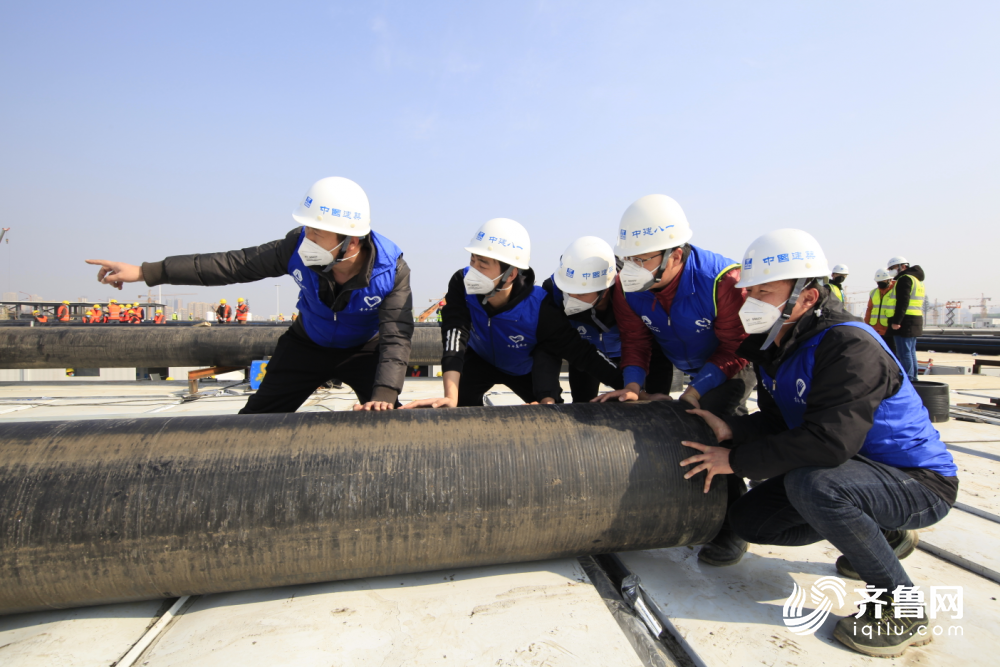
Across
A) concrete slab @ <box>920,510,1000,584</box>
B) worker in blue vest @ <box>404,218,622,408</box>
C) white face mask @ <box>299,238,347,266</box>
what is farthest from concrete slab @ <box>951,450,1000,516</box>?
white face mask @ <box>299,238,347,266</box>

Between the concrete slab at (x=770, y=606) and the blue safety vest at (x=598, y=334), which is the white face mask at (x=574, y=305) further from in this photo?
the concrete slab at (x=770, y=606)

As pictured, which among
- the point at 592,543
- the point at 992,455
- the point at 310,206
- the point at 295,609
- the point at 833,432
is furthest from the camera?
the point at 992,455

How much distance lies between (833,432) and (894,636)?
61 cm

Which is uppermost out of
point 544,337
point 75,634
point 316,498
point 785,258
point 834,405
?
point 785,258

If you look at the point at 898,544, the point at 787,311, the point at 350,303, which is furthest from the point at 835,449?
the point at 350,303

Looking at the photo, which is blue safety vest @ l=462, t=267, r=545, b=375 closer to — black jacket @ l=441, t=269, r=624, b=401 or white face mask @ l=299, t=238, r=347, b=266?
black jacket @ l=441, t=269, r=624, b=401

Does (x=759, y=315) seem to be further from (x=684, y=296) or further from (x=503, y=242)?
(x=503, y=242)

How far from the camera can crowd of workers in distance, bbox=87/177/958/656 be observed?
162 cm

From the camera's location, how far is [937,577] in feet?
6.24

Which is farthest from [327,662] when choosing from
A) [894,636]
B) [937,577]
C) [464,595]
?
[937,577]

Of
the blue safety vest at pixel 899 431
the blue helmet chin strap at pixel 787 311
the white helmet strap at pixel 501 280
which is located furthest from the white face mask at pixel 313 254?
the blue safety vest at pixel 899 431

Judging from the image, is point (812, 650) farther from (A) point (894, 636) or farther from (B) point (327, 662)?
(B) point (327, 662)

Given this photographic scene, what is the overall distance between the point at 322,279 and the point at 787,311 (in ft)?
6.97

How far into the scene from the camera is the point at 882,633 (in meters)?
1.50
